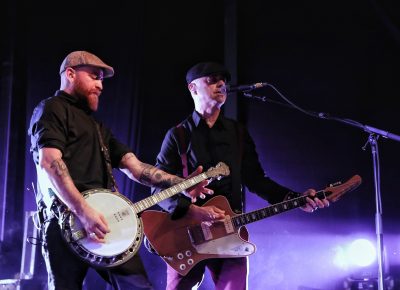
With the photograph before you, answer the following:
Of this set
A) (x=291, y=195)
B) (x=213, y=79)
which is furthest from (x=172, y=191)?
(x=213, y=79)

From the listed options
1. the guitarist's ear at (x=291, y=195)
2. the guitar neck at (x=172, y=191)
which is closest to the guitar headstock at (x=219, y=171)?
the guitar neck at (x=172, y=191)

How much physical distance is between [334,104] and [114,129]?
7.14 ft

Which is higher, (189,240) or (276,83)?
(276,83)

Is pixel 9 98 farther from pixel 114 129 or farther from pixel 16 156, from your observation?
pixel 114 129

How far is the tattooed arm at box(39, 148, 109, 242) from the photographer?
9.12ft

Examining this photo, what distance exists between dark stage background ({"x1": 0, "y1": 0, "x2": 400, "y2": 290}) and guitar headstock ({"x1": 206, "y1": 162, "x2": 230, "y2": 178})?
1246 millimetres

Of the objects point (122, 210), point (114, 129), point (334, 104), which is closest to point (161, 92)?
point (114, 129)

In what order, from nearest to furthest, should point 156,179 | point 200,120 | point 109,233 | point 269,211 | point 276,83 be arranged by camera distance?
1. point 109,233
2. point 156,179
3. point 269,211
4. point 200,120
5. point 276,83

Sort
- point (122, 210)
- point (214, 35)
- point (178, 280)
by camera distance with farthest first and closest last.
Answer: point (214, 35), point (178, 280), point (122, 210)

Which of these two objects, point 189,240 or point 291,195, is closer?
point 189,240

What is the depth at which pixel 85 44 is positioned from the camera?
4.59m

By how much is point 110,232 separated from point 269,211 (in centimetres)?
131

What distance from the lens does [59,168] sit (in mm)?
2820

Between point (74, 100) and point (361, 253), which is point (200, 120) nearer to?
point (74, 100)
